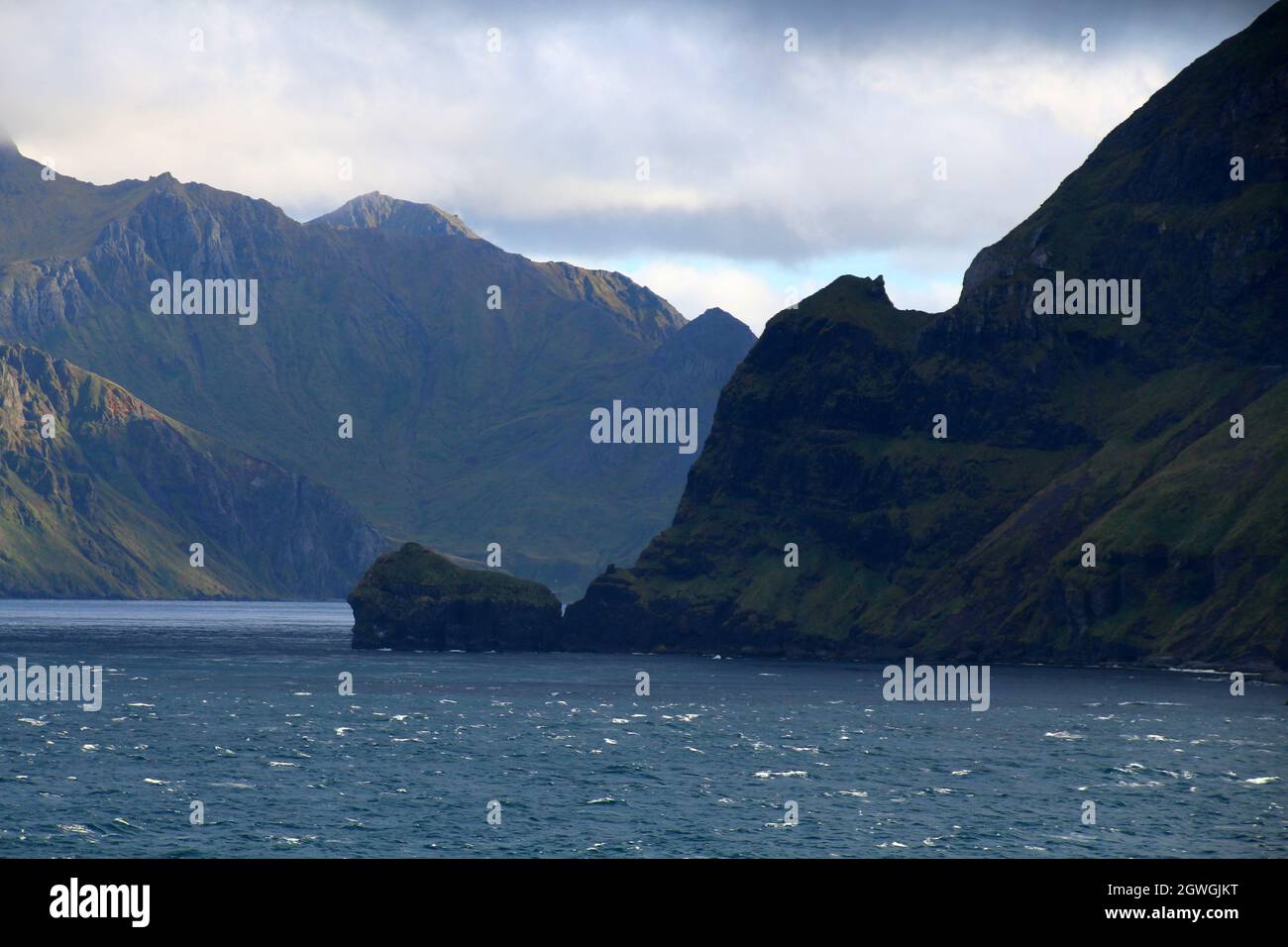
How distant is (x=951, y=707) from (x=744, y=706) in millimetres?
26063

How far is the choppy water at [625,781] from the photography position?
287ft

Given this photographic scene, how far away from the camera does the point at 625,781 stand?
116 m

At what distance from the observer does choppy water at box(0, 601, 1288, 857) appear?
3442 inches
